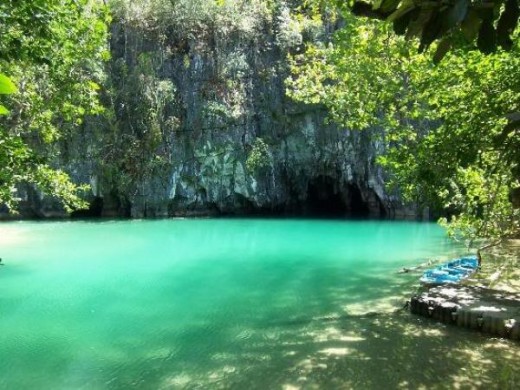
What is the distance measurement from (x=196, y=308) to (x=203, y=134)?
21194mm

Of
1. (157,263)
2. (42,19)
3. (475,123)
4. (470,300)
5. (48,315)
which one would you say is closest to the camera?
(42,19)

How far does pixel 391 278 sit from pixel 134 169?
2082 centimetres

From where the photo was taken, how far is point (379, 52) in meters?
9.58

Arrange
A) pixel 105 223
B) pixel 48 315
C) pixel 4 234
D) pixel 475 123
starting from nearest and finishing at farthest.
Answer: pixel 475 123, pixel 48 315, pixel 4 234, pixel 105 223

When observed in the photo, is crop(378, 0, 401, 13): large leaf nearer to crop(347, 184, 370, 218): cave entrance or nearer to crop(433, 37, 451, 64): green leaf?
crop(433, 37, 451, 64): green leaf

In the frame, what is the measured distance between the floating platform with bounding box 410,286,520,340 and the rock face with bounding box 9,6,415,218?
2074cm

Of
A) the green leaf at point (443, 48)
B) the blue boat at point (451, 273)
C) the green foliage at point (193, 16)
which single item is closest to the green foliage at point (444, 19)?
the green leaf at point (443, 48)

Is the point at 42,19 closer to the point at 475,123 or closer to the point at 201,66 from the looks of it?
the point at 475,123

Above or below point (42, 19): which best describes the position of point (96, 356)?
below

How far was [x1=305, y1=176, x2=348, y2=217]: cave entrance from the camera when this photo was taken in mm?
32500

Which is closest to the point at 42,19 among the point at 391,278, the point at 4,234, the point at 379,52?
the point at 379,52

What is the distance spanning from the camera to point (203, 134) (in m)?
29.8

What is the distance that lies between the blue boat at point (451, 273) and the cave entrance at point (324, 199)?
20.2 metres

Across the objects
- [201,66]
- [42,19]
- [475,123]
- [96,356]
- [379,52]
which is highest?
[201,66]
